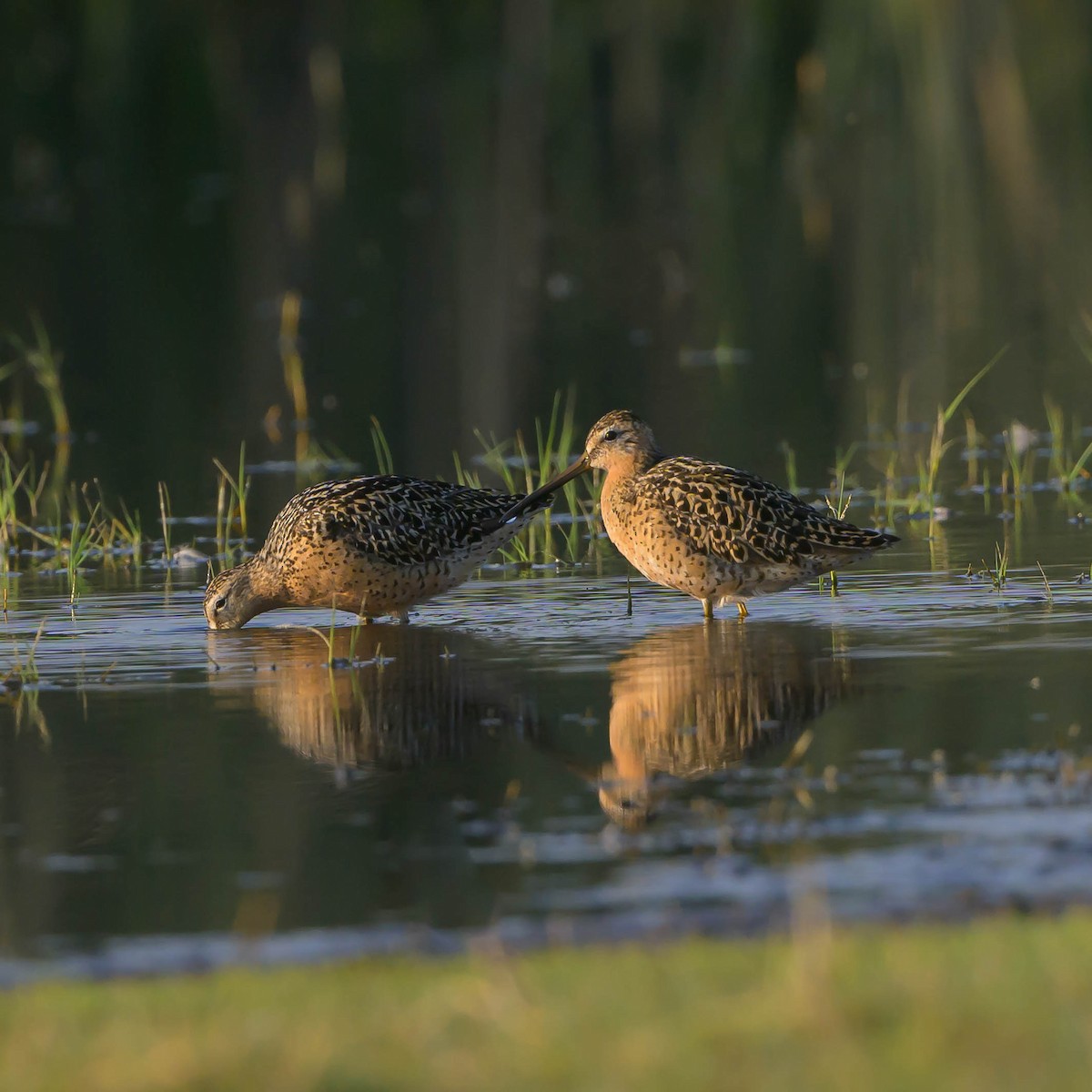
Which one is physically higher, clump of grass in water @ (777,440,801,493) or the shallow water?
clump of grass in water @ (777,440,801,493)

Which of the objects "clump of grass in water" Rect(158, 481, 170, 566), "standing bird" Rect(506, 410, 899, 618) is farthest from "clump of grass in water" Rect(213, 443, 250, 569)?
"standing bird" Rect(506, 410, 899, 618)

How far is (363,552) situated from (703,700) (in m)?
2.73

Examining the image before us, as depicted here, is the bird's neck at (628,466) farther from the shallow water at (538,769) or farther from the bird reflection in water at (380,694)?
the bird reflection in water at (380,694)

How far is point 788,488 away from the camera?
1383 cm

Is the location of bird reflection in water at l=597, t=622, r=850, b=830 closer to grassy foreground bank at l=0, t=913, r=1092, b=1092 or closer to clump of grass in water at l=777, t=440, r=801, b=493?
grassy foreground bank at l=0, t=913, r=1092, b=1092

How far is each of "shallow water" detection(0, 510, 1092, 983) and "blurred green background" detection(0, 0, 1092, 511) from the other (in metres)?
4.30

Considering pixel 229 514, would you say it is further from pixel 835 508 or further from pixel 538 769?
pixel 538 769

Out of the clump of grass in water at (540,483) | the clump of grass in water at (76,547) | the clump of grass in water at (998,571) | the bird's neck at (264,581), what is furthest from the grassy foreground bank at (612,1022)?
the clump of grass in water at (540,483)

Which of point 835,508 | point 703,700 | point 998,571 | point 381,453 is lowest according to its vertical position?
point 703,700

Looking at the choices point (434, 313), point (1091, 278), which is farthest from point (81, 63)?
point (1091, 278)

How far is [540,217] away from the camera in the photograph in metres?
30.7

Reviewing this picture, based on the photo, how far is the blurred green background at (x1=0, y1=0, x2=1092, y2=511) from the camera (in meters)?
18.5

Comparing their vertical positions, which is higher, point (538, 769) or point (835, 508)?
point (835, 508)

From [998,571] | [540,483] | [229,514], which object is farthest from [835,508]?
[229,514]
